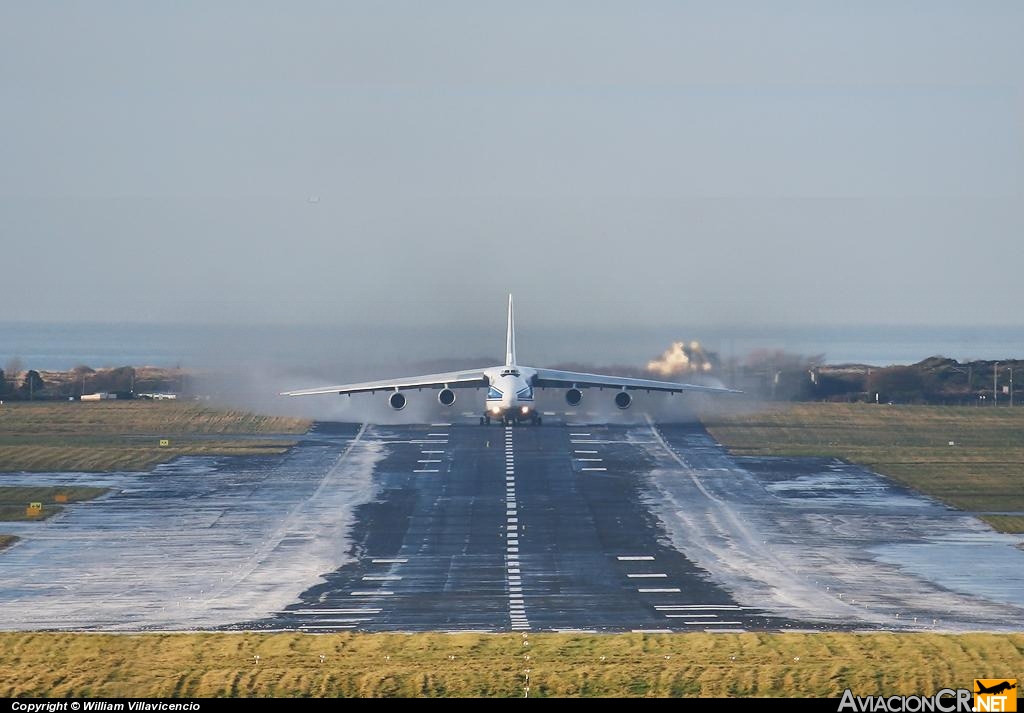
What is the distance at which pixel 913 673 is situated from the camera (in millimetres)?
29484

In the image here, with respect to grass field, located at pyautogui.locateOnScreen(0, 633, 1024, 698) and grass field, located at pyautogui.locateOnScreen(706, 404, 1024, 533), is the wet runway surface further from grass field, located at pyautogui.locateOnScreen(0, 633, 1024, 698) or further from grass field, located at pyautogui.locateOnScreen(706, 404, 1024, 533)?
grass field, located at pyautogui.locateOnScreen(0, 633, 1024, 698)

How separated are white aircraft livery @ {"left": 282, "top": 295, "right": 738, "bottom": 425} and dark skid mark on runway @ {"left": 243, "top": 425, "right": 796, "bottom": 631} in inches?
178

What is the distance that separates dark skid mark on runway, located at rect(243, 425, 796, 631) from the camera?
1515 inches

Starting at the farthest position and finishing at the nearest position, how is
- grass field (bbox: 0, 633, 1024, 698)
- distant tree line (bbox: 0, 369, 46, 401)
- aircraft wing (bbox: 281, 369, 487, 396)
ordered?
distant tree line (bbox: 0, 369, 46, 401), aircraft wing (bbox: 281, 369, 487, 396), grass field (bbox: 0, 633, 1024, 698)

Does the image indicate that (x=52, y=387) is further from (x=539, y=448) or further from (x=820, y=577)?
(x=820, y=577)

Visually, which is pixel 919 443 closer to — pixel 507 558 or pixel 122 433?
pixel 507 558

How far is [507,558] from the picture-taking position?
158ft

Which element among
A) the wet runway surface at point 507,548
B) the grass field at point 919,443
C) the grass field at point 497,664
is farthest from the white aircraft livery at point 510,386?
the grass field at point 497,664

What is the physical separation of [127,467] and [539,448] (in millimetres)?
20533

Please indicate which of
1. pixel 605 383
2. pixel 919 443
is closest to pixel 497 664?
pixel 605 383

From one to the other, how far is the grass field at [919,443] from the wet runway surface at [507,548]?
2.71 m

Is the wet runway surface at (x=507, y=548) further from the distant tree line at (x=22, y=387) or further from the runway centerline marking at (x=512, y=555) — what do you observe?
the distant tree line at (x=22, y=387)

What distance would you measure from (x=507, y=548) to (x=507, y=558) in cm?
188

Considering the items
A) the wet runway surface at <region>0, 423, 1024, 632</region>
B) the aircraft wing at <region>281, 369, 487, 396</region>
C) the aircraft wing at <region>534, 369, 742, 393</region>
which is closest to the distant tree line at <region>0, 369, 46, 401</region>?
the aircraft wing at <region>281, 369, 487, 396</region>
